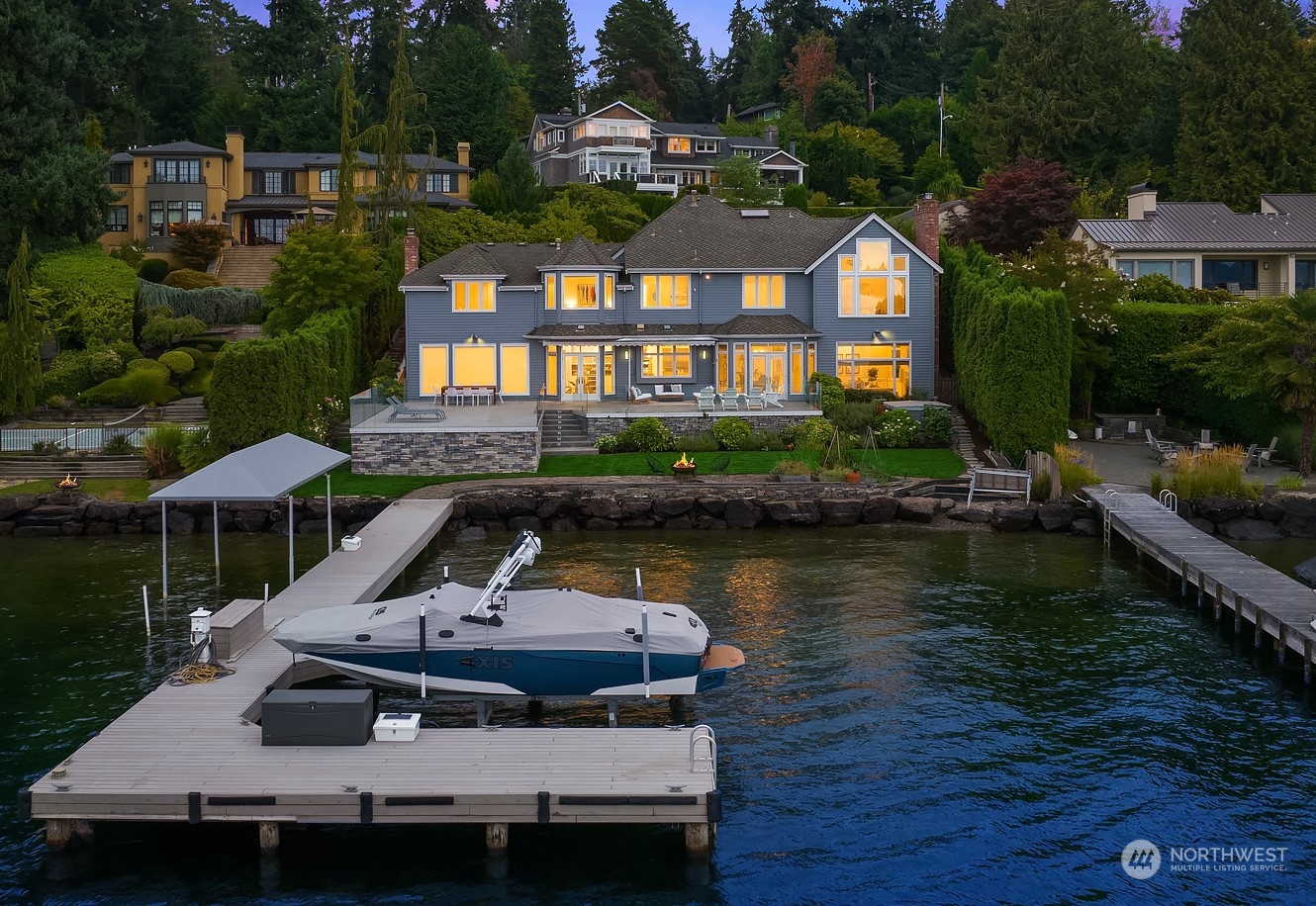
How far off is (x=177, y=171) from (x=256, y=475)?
5771 cm

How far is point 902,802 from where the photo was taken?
17.7 meters

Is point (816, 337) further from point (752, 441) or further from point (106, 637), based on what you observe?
point (106, 637)

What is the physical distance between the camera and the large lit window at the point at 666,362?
167 feet

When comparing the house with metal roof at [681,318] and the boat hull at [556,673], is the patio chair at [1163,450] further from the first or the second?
the boat hull at [556,673]

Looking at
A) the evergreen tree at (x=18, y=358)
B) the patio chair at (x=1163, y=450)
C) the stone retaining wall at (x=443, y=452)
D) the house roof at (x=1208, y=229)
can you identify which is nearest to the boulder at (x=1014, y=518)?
the patio chair at (x=1163, y=450)

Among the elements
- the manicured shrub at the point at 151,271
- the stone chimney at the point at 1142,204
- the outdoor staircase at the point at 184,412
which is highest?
the stone chimney at the point at 1142,204

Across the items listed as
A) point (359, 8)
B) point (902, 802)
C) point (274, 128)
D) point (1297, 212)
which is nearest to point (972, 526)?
point (902, 802)

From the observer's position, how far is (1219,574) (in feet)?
89.0

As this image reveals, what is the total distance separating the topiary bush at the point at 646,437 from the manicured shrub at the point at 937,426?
8.94 meters

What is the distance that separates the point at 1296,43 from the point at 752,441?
144ft

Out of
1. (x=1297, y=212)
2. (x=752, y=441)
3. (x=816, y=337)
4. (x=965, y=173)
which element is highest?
(x=965, y=173)

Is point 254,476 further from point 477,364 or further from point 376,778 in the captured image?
point 477,364

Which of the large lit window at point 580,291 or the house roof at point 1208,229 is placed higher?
the house roof at point 1208,229

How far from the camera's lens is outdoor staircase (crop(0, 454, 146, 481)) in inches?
1598
